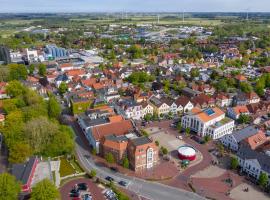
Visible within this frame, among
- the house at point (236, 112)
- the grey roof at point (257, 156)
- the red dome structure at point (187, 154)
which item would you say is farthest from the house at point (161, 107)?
the grey roof at point (257, 156)

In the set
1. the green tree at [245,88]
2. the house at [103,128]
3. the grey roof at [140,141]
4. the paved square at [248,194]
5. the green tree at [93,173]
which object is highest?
the grey roof at [140,141]

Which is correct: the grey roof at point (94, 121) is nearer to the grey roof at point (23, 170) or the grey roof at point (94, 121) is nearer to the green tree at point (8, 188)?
the grey roof at point (23, 170)

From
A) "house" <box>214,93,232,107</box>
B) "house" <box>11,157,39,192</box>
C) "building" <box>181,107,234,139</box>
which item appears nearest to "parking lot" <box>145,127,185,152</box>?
"building" <box>181,107,234,139</box>

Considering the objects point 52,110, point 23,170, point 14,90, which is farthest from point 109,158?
point 14,90

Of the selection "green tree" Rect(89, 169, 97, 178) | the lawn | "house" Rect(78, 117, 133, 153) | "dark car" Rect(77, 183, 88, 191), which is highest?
"house" Rect(78, 117, 133, 153)

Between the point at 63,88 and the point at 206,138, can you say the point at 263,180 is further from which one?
the point at 63,88

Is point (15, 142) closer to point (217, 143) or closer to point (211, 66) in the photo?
point (217, 143)

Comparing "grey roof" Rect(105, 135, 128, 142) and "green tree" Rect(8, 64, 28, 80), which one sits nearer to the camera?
"grey roof" Rect(105, 135, 128, 142)

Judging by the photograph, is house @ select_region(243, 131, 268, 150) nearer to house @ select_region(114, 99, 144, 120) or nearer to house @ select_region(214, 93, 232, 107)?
house @ select_region(214, 93, 232, 107)
